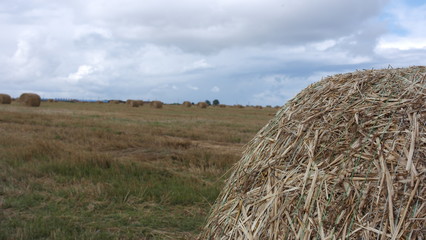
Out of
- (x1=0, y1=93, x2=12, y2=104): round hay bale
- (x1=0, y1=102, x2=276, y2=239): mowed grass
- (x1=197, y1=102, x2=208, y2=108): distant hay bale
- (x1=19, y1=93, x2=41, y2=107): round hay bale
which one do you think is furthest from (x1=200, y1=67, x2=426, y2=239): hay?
(x1=197, y1=102, x2=208, y2=108): distant hay bale

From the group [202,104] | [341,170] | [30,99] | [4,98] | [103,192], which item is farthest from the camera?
[202,104]

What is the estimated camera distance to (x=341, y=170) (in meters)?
2.67

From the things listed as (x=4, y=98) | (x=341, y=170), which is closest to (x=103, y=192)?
(x=341, y=170)

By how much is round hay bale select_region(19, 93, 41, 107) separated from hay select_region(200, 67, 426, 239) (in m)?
37.6

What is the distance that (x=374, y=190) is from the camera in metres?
2.49

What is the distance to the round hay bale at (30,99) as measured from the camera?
1452 inches

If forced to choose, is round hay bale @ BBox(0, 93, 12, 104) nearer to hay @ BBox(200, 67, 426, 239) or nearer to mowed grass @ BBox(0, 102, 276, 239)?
mowed grass @ BBox(0, 102, 276, 239)

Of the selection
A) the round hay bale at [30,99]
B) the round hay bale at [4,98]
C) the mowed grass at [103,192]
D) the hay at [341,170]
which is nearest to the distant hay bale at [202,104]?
the round hay bale at [30,99]

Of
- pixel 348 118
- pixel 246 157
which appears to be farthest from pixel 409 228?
pixel 246 157

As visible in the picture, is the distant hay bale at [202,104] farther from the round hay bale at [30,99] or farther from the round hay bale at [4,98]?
the round hay bale at [4,98]

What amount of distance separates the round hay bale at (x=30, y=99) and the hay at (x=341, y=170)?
123 feet

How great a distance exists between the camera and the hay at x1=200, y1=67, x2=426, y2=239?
8.02ft

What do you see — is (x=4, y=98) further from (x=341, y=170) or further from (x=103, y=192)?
(x=341, y=170)

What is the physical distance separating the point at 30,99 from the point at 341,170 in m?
38.8
